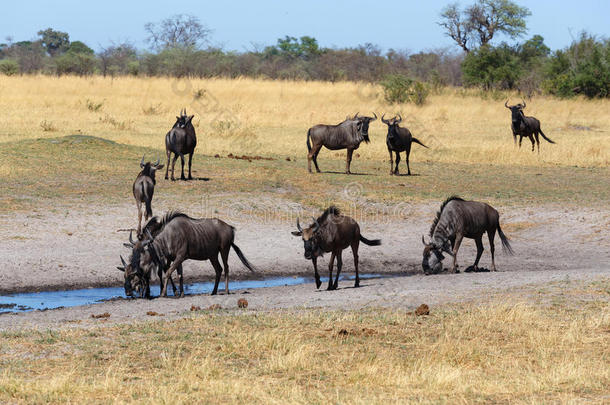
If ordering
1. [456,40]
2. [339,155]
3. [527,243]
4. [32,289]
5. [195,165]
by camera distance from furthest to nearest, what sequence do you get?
[456,40] < [339,155] < [195,165] < [527,243] < [32,289]

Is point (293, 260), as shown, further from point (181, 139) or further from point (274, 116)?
point (274, 116)

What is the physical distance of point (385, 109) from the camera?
34844mm

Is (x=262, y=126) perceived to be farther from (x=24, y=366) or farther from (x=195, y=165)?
(x=24, y=366)

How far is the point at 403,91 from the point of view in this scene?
36750 mm

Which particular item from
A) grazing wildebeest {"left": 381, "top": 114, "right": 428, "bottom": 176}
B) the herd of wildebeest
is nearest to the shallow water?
the herd of wildebeest

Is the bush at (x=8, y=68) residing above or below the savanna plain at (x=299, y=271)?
above

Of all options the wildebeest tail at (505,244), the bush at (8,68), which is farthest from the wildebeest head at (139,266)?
the bush at (8,68)

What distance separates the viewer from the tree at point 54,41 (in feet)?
280

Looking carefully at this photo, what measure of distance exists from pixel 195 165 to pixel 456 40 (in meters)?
43.4

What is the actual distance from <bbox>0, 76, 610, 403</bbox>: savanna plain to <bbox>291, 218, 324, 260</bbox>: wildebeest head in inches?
19.8

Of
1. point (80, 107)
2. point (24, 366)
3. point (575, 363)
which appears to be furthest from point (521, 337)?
point (80, 107)

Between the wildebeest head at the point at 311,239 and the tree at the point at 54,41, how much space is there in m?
77.4

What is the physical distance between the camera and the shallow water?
36.2ft

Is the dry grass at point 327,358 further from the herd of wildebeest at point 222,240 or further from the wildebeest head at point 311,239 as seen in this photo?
the wildebeest head at point 311,239
